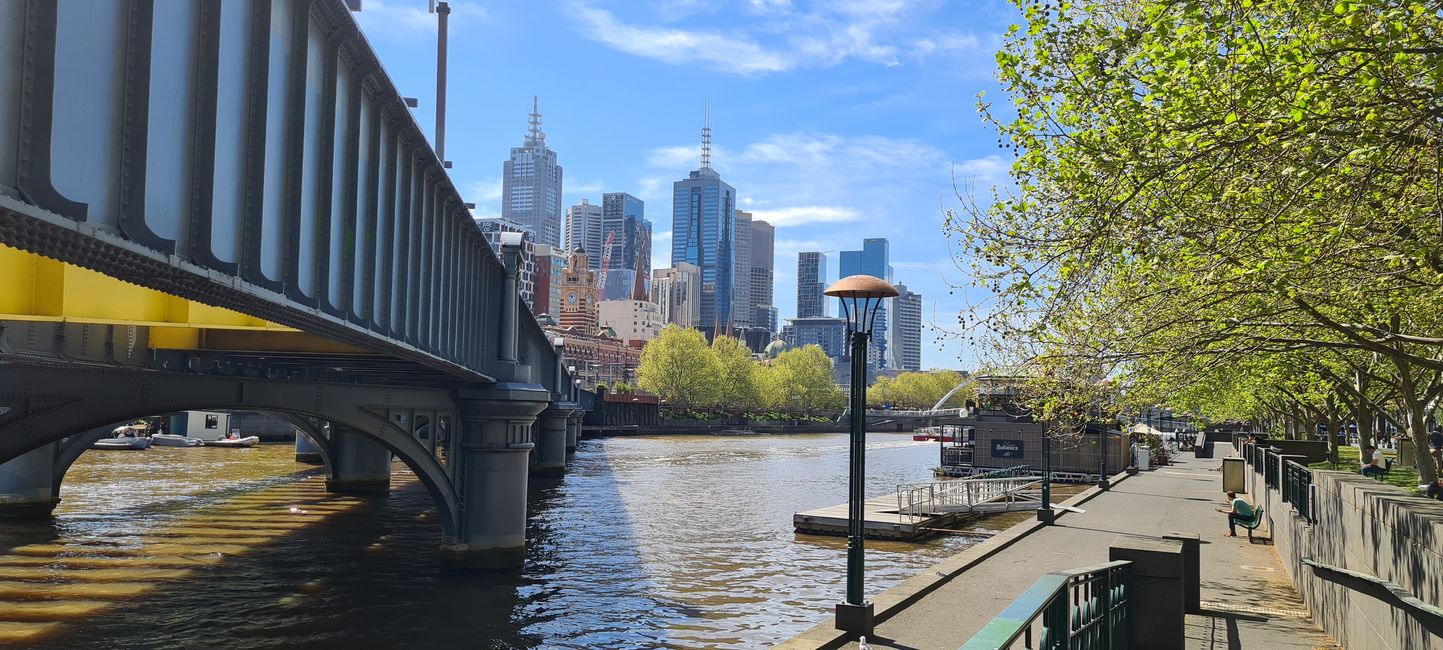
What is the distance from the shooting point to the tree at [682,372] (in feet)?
502

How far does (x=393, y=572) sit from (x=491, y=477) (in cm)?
335

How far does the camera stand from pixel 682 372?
6024 inches

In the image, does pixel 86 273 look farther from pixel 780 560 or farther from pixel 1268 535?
pixel 1268 535

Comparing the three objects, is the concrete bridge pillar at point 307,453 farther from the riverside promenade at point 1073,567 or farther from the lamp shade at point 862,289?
the lamp shade at point 862,289

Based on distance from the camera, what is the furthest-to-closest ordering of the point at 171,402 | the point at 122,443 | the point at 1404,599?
the point at 122,443
the point at 171,402
the point at 1404,599

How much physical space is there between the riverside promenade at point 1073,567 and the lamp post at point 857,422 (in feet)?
1.20

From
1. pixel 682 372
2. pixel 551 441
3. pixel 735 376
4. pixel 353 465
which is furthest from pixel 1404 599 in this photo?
pixel 735 376

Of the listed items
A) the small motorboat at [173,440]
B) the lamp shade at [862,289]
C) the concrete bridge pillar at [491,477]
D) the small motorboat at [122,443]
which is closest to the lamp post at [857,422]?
the lamp shade at [862,289]

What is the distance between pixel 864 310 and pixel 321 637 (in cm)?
1163

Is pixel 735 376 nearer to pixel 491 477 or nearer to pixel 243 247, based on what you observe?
pixel 491 477

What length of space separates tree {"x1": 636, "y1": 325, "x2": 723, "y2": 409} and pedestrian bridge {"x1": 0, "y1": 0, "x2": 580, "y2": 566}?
125 m

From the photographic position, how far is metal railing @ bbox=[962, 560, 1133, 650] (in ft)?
17.4

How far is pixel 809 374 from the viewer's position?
187500 millimetres

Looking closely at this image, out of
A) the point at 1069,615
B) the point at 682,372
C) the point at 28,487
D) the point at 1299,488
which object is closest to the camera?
the point at 1069,615
